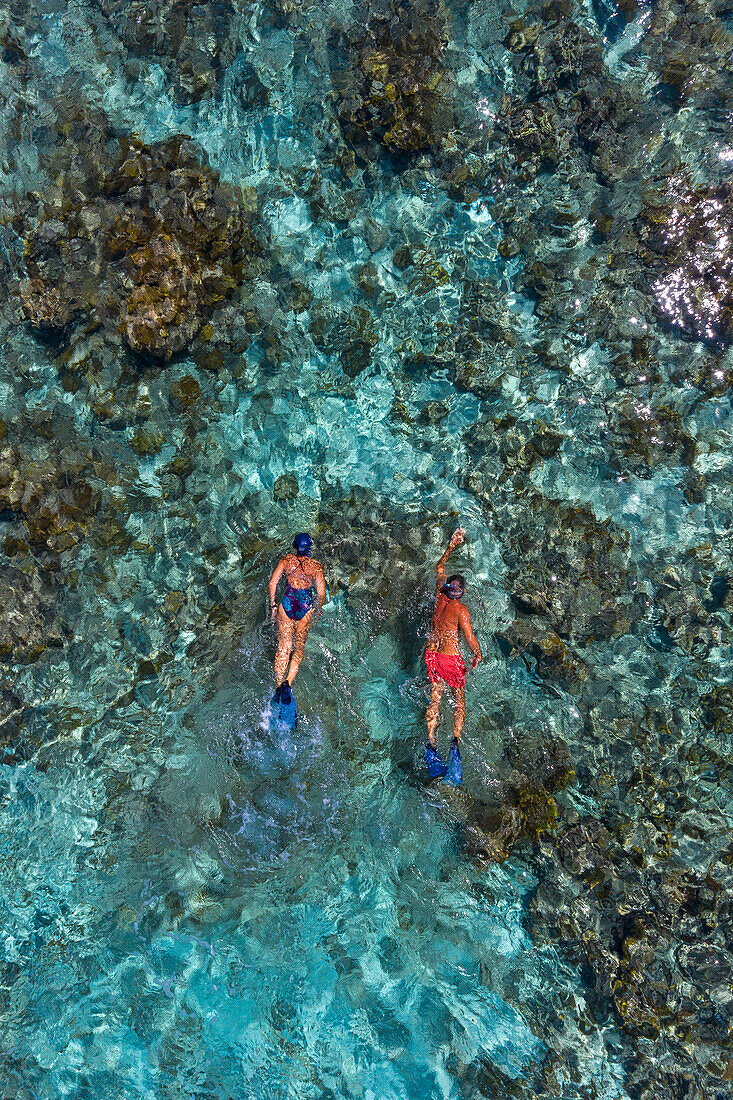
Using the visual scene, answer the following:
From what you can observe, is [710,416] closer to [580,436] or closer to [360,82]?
[580,436]

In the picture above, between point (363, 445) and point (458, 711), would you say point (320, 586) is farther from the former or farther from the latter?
point (458, 711)

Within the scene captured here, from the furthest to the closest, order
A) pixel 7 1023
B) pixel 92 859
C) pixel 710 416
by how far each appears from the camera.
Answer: pixel 710 416 → pixel 92 859 → pixel 7 1023

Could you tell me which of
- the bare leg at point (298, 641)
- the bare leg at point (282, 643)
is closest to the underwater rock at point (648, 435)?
the bare leg at point (298, 641)

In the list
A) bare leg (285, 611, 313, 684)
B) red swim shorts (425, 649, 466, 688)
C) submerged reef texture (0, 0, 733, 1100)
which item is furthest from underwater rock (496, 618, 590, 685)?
bare leg (285, 611, 313, 684)

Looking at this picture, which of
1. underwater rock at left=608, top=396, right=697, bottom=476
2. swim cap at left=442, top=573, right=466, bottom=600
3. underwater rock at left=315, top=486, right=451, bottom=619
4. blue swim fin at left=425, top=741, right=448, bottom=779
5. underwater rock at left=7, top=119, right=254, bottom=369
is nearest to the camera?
swim cap at left=442, top=573, right=466, bottom=600

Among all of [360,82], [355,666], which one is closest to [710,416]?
[355,666]

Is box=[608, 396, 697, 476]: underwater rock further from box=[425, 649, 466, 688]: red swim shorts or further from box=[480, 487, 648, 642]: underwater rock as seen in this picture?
box=[425, 649, 466, 688]: red swim shorts

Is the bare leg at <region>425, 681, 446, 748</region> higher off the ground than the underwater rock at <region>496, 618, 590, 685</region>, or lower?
lower
